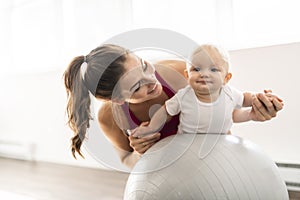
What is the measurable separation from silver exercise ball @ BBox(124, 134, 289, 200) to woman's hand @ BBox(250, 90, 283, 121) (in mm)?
91

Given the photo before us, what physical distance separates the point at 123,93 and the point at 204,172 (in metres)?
0.28

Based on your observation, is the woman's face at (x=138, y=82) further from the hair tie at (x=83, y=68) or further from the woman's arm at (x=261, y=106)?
the woman's arm at (x=261, y=106)

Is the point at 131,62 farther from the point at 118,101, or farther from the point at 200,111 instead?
the point at 200,111

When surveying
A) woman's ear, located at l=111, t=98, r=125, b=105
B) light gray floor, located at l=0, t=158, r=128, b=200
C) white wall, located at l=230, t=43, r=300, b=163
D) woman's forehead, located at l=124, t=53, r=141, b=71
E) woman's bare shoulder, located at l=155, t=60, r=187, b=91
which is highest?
woman's forehead, located at l=124, t=53, r=141, b=71

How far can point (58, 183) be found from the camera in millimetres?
2260

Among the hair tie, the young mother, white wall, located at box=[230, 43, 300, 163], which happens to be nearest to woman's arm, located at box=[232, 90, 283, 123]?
the young mother

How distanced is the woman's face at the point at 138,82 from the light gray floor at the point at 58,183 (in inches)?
36.4

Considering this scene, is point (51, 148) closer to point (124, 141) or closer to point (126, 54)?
point (124, 141)

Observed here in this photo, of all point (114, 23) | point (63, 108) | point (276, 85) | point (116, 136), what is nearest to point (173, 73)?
point (116, 136)

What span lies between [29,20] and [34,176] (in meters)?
1.30

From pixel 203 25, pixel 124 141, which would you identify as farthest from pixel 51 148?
pixel 124 141

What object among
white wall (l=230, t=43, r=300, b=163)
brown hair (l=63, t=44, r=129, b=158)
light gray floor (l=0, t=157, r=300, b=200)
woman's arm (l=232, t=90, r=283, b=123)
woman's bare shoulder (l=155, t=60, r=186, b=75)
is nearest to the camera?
brown hair (l=63, t=44, r=129, b=158)

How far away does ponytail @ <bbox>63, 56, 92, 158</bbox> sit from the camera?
971 millimetres

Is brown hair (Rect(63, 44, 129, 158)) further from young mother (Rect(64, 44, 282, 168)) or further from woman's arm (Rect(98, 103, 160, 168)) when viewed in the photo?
woman's arm (Rect(98, 103, 160, 168))
